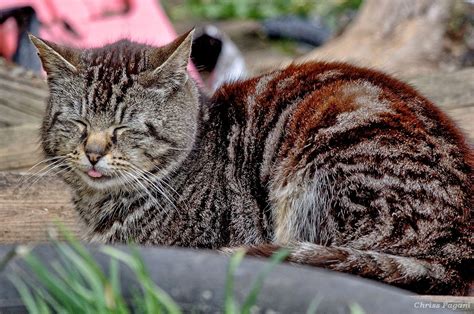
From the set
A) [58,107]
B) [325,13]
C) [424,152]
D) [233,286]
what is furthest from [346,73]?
[325,13]

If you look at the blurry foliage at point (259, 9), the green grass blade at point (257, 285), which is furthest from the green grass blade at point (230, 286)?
the blurry foliage at point (259, 9)

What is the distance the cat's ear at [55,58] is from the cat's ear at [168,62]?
0.83ft

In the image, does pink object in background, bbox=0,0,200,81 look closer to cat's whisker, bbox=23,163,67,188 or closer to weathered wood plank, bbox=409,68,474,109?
weathered wood plank, bbox=409,68,474,109

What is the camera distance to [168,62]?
9.73 feet

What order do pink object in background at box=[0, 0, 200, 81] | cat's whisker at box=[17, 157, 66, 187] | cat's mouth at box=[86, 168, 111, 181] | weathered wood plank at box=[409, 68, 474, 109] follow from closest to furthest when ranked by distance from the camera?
1. cat's mouth at box=[86, 168, 111, 181]
2. cat's whisker at box=[17, 157, 66, 187]
3. weathered wood plank at box=[409, 68, 474, 109]
4. pink object in background at box=[0, 0, 200, 81]

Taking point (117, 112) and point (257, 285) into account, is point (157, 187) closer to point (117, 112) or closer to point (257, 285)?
point (117, 112)

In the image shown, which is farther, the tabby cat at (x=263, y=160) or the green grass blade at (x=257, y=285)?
the tabby cat at (x=263, y=160)

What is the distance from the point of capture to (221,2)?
8.87 meters

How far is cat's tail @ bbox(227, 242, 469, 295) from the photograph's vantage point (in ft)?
8.21

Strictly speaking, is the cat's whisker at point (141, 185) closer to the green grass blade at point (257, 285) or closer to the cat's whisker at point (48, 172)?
the cat's whisker at point (48, 172)

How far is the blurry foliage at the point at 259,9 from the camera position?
27.5ft

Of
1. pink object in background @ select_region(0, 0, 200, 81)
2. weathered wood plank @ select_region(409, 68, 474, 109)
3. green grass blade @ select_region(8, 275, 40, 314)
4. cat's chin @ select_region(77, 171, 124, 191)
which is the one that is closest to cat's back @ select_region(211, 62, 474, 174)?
cat's chin @ select_region(77, 171, 124, 191)

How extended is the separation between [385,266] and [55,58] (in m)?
1.29

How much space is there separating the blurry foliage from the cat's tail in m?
5.98
